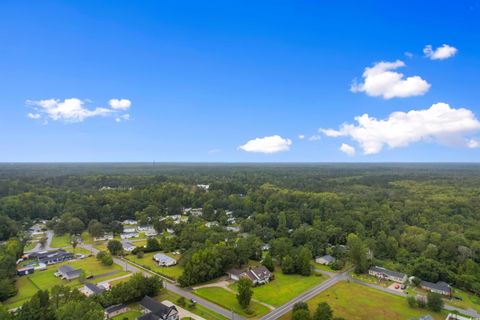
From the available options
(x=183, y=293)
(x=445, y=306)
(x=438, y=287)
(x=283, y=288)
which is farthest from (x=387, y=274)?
(x=183, y=293)

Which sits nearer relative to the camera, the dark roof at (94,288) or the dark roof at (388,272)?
the dark roof at (94,288)

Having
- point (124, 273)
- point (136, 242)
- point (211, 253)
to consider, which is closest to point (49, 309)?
point (124, 273)

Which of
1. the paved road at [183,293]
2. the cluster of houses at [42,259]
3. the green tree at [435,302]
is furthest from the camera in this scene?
the cluster of houses at [42,259]

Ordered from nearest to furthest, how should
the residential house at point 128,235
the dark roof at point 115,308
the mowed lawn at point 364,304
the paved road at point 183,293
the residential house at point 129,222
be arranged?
the dark roof at point 115,308, the paved road at point 183,293, the mowed lawn at point 364,304, the residential house at point 128,235, the residential house at point 129,222

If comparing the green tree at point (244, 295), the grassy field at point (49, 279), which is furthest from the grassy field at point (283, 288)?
the grassy field at point (49, 279)

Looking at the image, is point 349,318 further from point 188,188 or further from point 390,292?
point 188,188

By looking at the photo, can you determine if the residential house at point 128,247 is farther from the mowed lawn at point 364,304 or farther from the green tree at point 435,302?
the green tree at point 435,302

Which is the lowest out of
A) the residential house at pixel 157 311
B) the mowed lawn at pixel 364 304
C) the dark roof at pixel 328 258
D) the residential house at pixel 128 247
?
the mowed lawn at pixel 364 304
